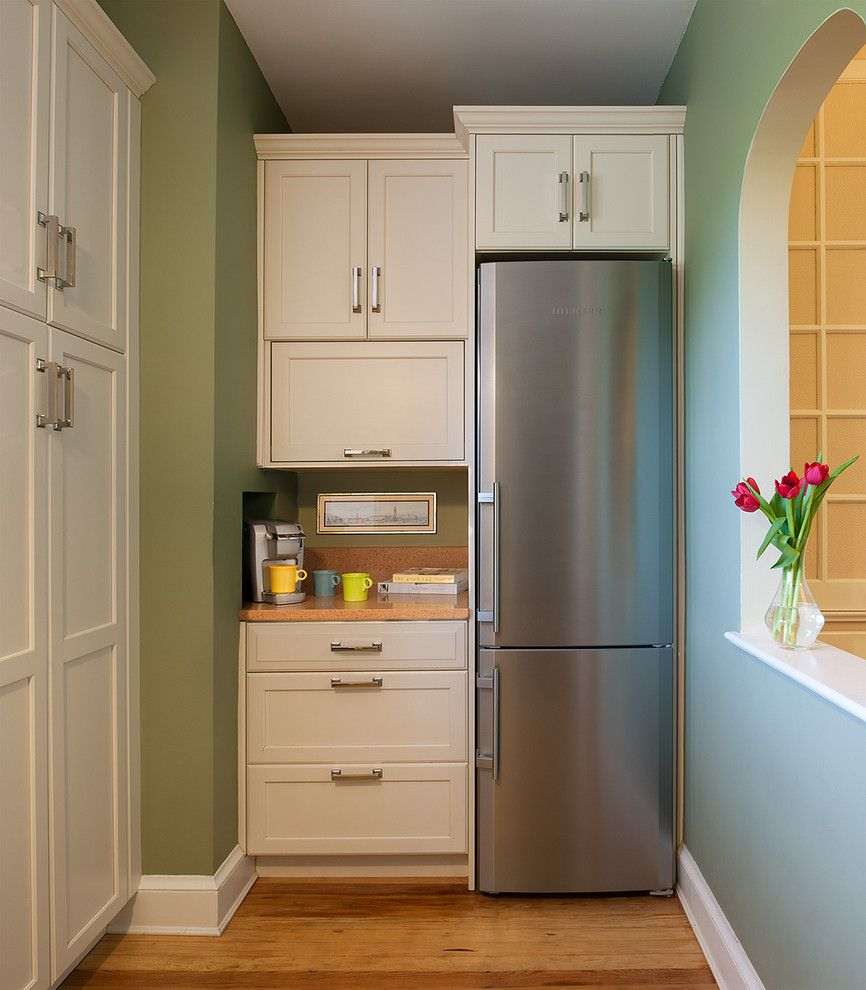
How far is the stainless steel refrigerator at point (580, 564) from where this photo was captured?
7.98 feet

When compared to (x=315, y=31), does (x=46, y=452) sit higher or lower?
Answer: lower

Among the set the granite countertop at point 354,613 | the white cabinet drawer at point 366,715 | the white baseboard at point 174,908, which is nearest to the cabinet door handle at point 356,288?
the granite countertop at point 354,613

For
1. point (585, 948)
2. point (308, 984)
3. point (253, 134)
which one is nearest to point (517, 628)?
point (585, 948)

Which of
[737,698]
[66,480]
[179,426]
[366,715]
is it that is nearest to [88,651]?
[66,480]

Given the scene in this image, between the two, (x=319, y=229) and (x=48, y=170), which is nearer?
(x=48, y=170)

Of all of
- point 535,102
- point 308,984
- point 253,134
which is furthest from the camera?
point 535,102

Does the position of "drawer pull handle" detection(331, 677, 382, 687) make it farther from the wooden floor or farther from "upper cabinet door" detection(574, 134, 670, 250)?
"upper cabinet door" detection(574, 134, 670, 250)

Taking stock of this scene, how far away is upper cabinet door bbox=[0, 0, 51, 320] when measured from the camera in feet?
5.40

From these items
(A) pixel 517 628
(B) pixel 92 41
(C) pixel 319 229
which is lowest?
(A) pixel 517 628

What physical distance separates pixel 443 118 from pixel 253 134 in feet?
2.76

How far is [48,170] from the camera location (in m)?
1.81

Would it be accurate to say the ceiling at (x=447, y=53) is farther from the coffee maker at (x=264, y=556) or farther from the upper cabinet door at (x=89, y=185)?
the coffee maker at (x=264, y=556)

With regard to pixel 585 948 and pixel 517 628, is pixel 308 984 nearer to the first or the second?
pixel 585 948

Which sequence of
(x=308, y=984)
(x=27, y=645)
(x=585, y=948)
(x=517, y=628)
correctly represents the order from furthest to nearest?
(x=517, y=628) < (x=585, y=948) < (x=308, y=984) < (x=27, y=645)
